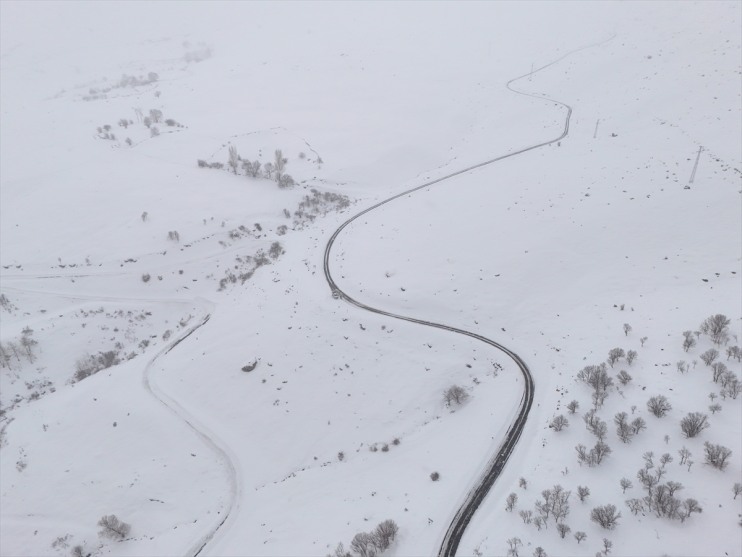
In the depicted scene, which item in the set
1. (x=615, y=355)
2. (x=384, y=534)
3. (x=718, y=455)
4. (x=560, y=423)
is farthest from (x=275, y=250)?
(x=718, y=455)

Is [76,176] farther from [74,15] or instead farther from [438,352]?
[74,15]

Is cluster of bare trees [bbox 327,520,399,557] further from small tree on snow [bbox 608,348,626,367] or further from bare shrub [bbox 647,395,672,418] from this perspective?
small tree on snow [bbox 608,348,626,367]

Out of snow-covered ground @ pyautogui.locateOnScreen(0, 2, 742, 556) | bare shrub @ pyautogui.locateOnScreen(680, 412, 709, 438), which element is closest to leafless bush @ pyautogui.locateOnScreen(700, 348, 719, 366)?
snow-covered ground @ pyautogui.locateOnScreen(0, 2, 742, 556)

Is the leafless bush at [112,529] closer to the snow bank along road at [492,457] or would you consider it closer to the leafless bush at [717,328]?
the snow bank along road at [492,457]

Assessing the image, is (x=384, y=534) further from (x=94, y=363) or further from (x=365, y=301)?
(x=94, y=363)

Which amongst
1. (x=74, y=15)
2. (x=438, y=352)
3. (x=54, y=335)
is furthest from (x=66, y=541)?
(x=74, y=15)

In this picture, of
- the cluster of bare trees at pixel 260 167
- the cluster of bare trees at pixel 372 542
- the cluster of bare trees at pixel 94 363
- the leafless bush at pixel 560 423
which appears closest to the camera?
the cluster of bare trees at pixel 372 542

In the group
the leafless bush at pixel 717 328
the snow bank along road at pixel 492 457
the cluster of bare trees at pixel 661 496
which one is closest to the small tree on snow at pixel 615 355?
the snow bank along road at pixel 492 457
